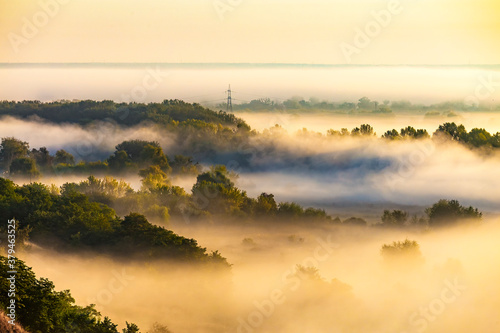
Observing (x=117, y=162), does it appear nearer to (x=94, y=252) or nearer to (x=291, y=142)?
(x=291, y=142)

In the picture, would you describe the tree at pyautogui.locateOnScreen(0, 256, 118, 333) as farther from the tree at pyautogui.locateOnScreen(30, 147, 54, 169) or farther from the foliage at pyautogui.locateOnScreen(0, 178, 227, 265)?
the tree at pyautogui.locateOnScreen(30, 147, 54, 169)

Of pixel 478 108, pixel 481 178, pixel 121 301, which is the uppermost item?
pixel 478 108

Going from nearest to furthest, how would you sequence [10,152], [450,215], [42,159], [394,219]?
[450,215], [394,219], [42,159], [10,152]

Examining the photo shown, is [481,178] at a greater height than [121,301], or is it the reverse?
[481,178]

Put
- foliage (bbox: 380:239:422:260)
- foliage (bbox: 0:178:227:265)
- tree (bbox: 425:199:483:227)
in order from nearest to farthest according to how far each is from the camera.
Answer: foliage (bbox: 0:178:227:265)
foliage (bbox: 380:239:422:260)
tree (bbox: 425:199:483:227)

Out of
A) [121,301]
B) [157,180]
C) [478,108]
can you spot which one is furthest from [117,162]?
[478,108]

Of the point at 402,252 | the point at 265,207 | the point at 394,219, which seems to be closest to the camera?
the point at 402,252

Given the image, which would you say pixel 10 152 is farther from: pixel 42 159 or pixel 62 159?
pixel 62 159

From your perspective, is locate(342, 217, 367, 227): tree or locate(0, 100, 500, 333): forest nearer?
locate(0, 100, 500, 333): forest

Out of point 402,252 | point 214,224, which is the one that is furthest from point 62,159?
point 402,252

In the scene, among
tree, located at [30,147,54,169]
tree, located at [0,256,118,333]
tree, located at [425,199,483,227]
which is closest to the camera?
tree, located at [0,256,118,333]

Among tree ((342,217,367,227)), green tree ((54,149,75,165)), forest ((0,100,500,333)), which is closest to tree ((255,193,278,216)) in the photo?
forest ((0,100,500,333))
